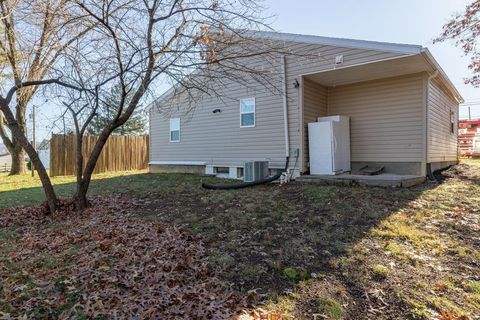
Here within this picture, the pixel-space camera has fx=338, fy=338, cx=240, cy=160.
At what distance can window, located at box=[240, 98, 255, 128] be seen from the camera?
393 inches

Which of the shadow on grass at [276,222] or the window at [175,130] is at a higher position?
the window at [175,130]

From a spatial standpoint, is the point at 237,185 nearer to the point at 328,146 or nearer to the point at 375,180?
the point at 328,146

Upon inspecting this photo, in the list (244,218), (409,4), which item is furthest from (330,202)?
(409,4)

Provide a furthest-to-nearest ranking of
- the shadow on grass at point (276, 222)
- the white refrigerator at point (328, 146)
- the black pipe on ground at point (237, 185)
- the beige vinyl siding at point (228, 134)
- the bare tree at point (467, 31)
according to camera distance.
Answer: the bare tree at point (467, 31) < the beige vinyl siding at point (228, 134) < the white refrigerator at point (328, 146) < the black pipe on ground at point (237, 185) < the shadow on grass at point (276, 222)

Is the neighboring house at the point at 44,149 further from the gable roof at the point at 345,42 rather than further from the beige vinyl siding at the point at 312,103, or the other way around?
the beige vinyl siding at the point at 312,103

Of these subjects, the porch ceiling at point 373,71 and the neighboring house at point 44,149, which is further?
the neighboring house at point 44,149

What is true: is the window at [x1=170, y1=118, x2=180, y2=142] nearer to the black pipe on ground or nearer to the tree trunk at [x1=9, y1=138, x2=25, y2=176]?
the black pipe on ground

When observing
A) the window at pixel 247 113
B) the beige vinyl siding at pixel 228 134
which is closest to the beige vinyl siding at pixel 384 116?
the beige vinyl siding at pixel 228 134

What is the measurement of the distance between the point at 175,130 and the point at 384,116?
Answer: 717cm

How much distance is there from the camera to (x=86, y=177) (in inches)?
250

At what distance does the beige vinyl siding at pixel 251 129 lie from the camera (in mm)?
8312

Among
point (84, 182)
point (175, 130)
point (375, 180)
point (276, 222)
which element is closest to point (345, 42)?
point (375, 180)

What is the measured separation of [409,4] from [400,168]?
4071 millimetres

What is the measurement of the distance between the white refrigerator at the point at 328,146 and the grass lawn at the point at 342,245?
144 cm
